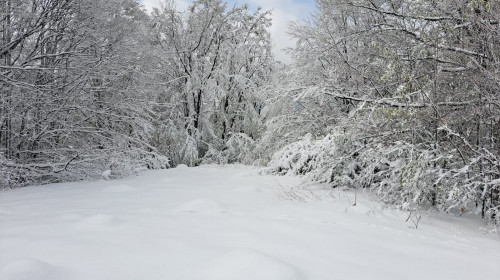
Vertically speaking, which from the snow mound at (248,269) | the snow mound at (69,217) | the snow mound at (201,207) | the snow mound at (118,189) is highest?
the snow mound at (248,269)

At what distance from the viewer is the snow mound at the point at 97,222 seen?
350 centimetres

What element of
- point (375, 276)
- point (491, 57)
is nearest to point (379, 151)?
point (491, 57)

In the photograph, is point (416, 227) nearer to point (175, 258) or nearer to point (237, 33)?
point (175, 258)

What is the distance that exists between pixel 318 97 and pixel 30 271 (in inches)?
294

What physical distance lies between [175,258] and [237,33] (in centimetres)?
1504

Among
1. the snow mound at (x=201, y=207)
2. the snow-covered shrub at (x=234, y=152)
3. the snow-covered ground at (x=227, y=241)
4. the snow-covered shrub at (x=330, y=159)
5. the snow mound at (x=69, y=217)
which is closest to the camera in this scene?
the snow-covered ground at (x=227, y=241)

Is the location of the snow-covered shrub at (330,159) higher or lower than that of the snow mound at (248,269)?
higher

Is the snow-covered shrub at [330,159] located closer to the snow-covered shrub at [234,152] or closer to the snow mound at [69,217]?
the snow mound at [69,217]

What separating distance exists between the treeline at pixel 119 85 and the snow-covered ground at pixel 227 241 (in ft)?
9.80

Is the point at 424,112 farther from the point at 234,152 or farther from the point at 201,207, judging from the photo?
the point at 234,152

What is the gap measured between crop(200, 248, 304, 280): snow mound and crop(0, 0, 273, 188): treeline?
6.04m

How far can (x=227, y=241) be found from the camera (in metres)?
3.29

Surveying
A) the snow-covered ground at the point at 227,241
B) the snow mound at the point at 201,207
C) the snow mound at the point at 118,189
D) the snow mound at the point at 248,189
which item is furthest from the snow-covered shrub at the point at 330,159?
the snow mound at the point at 118,189

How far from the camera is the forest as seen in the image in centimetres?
547
